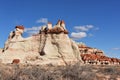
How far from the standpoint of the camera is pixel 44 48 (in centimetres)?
5300

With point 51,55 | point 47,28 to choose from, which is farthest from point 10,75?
point 47,28

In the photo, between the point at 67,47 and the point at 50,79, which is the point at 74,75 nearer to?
the point at 50,79

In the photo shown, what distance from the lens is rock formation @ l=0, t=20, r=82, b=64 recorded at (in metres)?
52.2

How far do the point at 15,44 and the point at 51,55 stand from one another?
26.7 ft

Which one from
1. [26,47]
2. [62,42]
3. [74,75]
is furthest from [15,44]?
[74,75]

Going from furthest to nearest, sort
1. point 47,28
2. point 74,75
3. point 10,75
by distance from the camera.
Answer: point 47,28 → point 74,75 → point 10,75

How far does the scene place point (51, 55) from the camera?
5234 cm

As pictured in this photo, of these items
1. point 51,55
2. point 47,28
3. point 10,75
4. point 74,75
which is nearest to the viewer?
point 10,75

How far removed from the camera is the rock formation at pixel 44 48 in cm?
5225

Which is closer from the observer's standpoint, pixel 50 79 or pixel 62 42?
pixel 50 79

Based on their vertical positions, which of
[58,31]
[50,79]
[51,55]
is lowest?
[50,79]

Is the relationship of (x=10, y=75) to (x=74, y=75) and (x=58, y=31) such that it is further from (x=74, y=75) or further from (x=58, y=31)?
(x=58, y=31)

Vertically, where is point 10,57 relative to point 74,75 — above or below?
above

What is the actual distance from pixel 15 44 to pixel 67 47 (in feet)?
34.7
